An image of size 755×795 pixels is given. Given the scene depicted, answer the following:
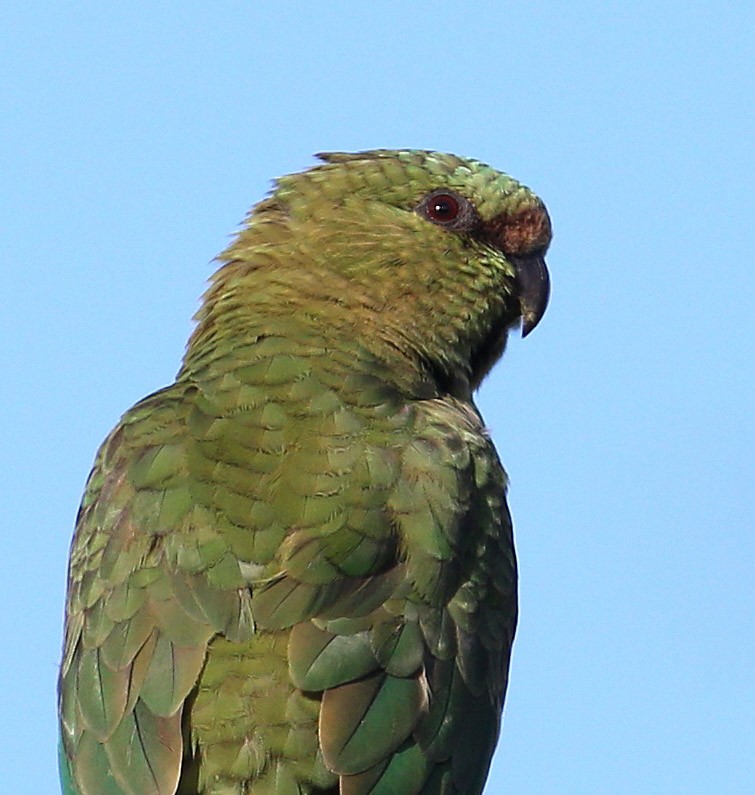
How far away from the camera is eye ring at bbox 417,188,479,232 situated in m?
7.19

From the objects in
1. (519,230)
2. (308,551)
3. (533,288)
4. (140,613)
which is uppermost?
(519,230)

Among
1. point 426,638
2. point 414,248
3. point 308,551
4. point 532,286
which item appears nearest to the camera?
point 308,551

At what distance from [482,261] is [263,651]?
234 cm

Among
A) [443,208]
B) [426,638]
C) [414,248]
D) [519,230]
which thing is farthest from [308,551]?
[519,230]

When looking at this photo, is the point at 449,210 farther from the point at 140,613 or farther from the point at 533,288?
the point at 140,613

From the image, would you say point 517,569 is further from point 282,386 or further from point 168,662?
point 168,662

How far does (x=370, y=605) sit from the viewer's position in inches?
223

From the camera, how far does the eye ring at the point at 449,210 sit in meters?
7.19

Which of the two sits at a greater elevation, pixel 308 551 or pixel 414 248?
pixel 414 248

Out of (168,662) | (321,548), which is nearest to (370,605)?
(321,548)

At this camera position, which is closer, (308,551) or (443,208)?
(308,551)

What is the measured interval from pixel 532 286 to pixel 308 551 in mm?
2099

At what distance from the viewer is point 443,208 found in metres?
7.21

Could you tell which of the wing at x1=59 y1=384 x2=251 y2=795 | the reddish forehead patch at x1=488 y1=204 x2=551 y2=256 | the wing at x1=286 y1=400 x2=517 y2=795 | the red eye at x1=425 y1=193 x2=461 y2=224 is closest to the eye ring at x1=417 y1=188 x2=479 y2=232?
the red eye at x1=425 y1=193 x2=461 y2=224
